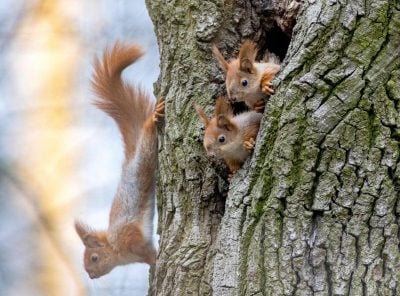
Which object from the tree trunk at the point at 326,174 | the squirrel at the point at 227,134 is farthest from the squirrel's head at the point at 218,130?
the tree trunk at the point at 326,174

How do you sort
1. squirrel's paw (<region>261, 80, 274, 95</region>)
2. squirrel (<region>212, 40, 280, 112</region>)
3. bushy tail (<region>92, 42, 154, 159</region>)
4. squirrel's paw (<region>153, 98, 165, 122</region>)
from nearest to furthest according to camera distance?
squirrel's paw (<region>261, 80, 274, 95</region>) → squirrel (<region>212, 40, 280, 112</region>) → squirrel's paw (<region>153, 98, 165, 122</region>) → bushy tail (<region>92, 42, 154, 159</region>)

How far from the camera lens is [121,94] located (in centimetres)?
353

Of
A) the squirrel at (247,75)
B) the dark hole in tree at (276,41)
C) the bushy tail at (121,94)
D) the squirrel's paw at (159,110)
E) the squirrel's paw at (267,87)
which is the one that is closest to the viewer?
the squirrel's paw at (267,87)

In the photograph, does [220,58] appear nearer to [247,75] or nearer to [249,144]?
[247,75]

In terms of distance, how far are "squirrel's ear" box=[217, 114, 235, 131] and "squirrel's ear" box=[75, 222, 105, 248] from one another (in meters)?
1.71

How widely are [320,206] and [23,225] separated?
9.63 feet

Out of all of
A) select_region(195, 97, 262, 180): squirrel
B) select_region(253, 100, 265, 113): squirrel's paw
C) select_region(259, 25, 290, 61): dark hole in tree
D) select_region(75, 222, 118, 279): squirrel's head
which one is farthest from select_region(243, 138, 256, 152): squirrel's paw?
select_region(75, 222, 118, 279): squirrel's head

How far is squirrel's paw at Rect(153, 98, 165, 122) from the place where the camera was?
9.80 ft

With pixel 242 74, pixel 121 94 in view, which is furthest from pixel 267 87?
pixel 121 94

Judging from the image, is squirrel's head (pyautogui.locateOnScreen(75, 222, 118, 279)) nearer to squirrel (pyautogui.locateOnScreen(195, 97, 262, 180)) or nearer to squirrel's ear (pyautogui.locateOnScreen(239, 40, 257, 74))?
squirrel (pyautogui.locateOnScreen(195, 97, 262, 180))

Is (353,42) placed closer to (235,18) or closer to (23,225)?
(235,18)

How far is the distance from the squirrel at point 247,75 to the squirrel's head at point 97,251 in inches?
67.8

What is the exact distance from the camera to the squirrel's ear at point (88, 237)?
4.30 meters

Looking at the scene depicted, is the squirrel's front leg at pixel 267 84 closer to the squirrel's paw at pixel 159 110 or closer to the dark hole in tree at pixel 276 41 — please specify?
the dark hole in tree at pixel 276 41
